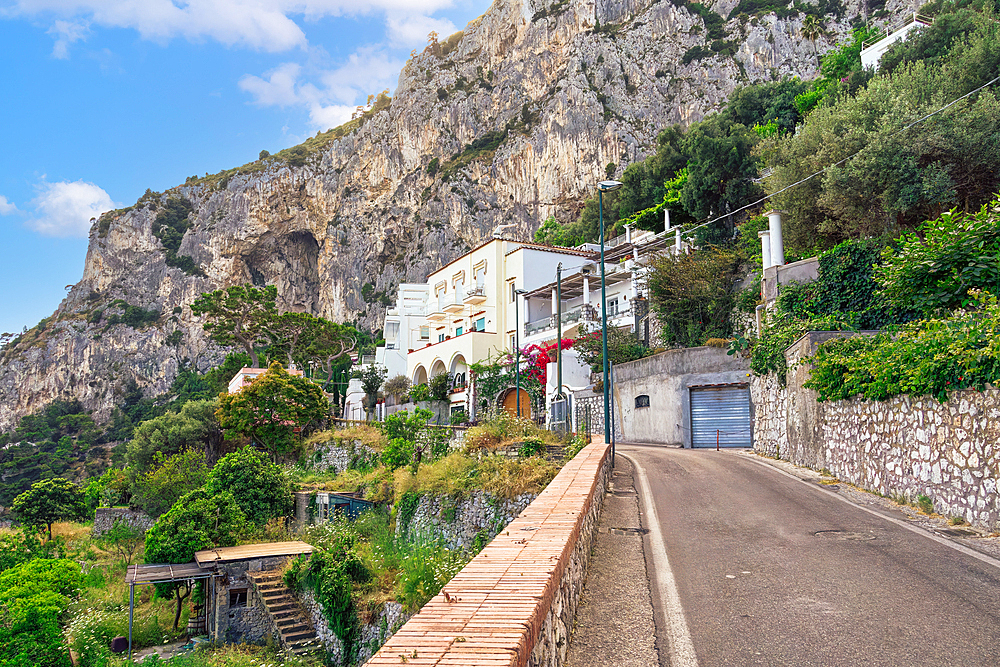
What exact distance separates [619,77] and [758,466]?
65080mm

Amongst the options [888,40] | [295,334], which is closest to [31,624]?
[295,334]

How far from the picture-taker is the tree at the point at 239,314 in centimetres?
4762

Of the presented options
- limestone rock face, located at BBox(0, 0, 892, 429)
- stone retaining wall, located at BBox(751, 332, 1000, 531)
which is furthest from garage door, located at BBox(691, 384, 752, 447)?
Answer: limestone rock face, located at BBox(0, 0, 892, 429)

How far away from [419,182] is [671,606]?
85559mm

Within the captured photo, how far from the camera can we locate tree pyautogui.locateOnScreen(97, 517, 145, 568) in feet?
99.6

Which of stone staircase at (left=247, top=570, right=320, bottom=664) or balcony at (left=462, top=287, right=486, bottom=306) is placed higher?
balcony at (left=462, top=287, right=486, bottom=306)

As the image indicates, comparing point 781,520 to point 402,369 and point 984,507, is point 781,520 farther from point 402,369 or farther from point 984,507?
point 402,369

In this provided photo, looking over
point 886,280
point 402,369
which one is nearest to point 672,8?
point 402,369

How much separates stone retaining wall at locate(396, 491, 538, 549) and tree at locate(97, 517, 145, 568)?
19.9 m

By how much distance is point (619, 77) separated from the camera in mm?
71562

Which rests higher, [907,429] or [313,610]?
[907,429]

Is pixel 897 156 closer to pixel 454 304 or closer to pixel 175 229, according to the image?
pixel 454 304

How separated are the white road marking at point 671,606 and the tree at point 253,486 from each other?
64.9 feet

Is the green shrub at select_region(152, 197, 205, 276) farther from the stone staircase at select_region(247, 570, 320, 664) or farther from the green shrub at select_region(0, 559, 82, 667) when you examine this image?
the stone staircase at select_region(247, 570, 320, 664)
